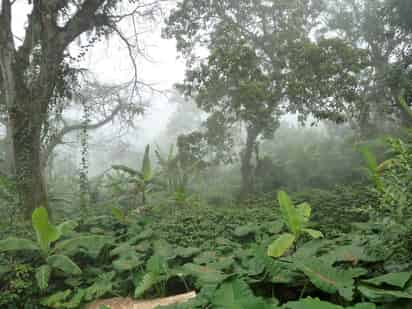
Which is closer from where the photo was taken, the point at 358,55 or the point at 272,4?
the point at 358,55

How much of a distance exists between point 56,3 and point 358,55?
21.8 feet

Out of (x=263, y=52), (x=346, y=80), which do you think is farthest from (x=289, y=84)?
(x=263, y=52)

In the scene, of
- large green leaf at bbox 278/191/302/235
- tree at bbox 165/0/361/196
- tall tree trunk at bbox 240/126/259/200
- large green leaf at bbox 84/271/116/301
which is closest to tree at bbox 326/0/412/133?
tree at bbox 165/0/361/196

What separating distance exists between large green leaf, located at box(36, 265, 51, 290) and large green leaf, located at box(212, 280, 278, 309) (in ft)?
6.19

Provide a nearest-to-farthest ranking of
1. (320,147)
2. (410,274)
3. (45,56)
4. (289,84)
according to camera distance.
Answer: (410,274) → (45,56) → (289,84) → (320,147)

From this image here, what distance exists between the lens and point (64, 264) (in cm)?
327

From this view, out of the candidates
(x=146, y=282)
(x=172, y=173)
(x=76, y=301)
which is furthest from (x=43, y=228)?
(x=172, y=173)

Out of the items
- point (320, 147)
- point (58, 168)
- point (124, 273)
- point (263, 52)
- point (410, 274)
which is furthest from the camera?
point (58, 168)

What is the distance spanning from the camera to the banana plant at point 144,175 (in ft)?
19.8

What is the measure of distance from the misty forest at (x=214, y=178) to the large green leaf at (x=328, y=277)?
11mm

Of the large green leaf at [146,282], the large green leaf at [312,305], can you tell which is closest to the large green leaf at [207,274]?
the large green leaf at [146,282]

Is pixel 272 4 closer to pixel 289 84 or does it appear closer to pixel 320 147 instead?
pixel 289 84

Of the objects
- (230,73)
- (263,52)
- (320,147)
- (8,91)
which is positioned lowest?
(320,147)

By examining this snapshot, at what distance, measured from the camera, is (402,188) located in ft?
7.11
